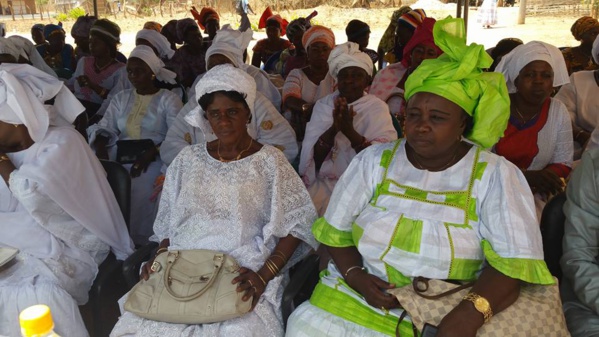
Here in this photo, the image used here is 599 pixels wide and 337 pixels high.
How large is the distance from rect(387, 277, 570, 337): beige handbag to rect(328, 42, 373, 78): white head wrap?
1957 millimetres

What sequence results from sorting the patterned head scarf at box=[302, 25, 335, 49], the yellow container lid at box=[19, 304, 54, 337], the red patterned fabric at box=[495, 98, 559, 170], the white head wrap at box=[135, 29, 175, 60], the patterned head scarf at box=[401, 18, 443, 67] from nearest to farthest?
the yellow container lid at box=[19, 304, 54, 337], the red patterned fabric at box=[495, 98, 559, 170], the patterned head scarf at box=[401, 18, 443, 67], the patterned head scarf at box=[302, 25, 335, 49], the white head wrap at box=[135, 29, 175, 60]

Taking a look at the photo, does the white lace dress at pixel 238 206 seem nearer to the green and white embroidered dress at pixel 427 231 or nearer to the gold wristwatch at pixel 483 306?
the green and white embroidered dress at pixel 427 231

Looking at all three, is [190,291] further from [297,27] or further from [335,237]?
[297,27]

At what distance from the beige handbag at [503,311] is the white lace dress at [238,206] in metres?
0.72

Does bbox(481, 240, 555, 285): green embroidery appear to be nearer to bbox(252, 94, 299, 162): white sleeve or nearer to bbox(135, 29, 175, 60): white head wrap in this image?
bbox(252, 94, 299, 162): white sleeve

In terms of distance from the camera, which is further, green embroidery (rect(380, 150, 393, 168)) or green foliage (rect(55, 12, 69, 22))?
green foliage (rect(55, 12, 69, 22))

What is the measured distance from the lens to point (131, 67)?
166 inches

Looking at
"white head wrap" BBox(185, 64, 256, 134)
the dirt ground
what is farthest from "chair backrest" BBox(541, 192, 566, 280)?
the dirt ground

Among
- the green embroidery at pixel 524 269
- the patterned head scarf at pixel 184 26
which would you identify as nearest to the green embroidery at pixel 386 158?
the green embroidery at pixel 524 269

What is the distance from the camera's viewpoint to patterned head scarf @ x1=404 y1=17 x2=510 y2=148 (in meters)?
1.98

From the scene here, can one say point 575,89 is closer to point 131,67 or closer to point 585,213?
point 585,213

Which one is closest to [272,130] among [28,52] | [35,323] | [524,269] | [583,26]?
[524,269]

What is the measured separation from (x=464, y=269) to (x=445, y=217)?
215mm

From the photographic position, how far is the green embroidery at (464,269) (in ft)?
6.47
